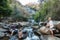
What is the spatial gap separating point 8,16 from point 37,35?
8351mm

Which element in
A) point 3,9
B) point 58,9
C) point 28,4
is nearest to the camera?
point 58,9

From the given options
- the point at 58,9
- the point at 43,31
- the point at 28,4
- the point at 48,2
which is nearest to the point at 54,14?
the point at 58,9

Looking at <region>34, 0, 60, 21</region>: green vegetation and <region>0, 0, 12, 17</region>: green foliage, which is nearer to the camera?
<region>34, 0, 60, 21</region>: green vegetation

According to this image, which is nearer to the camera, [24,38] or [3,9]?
[24,38]

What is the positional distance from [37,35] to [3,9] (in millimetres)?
7902

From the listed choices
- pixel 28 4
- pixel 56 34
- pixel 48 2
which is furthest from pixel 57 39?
pixel 28 4

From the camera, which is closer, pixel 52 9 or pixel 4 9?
pixel 52 9

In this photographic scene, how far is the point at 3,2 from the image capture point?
65.8ft

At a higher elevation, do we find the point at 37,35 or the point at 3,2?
the point at 3,2

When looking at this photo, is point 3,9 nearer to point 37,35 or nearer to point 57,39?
point 37,35

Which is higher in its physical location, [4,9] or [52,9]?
[4,9]

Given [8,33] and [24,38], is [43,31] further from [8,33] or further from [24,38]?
[8,33]

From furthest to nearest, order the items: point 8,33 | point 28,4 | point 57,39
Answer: point 28,4, point 8,33, point 57,39

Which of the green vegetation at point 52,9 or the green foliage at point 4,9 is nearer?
the green vegetation at point 52,9
